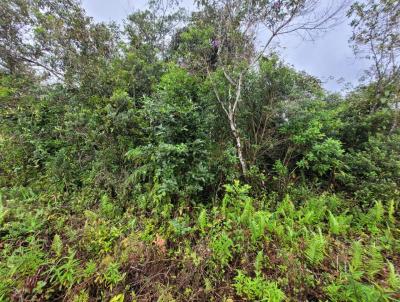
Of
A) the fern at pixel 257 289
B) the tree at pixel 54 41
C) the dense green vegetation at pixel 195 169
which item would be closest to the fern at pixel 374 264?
the dense green vegetation at pixel 195 169

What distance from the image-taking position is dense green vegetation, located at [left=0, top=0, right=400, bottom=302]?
7.09 ft

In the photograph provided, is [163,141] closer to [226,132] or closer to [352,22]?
Result: [226,132]

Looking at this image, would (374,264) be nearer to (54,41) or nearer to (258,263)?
(258,263)

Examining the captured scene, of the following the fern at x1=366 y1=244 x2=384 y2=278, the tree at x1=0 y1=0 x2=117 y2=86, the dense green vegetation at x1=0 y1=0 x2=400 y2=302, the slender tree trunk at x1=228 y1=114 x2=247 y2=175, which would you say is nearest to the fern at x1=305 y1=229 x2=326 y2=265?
the dense green vegetation at x1=0 y1=0 x2=400 y2=302

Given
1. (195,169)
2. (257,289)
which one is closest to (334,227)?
(257,289)

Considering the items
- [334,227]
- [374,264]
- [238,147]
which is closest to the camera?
A: [374,264]

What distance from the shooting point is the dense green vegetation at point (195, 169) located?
7.09 ft

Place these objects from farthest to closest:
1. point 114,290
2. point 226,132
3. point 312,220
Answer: point 226,132, point 312,220, point 114,290

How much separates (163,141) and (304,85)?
14.2 feet

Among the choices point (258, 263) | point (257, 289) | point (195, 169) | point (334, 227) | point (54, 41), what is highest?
point (54, 41)

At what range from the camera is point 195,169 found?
3.43 m

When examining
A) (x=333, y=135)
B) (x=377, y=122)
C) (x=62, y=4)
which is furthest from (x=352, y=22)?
(x=62, y=4)

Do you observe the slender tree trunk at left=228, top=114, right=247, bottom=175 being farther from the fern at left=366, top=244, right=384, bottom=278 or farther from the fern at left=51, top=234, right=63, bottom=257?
the fern at left=51, top=234, right=63, bottom=257

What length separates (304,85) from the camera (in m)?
4.88
